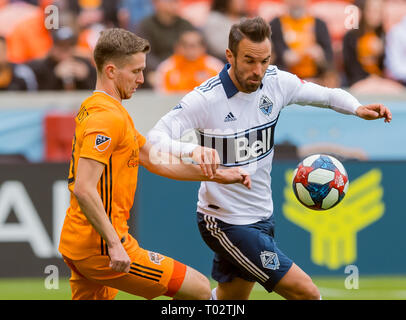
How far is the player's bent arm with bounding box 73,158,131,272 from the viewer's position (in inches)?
197

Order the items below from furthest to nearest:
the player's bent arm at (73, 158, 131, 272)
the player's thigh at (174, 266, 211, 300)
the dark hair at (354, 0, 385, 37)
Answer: the dark hair at (354, 0, 385, 37), the player's thigh at (174, 266, 211, 300), the player's bent arm at (73, 158, 131, 272)

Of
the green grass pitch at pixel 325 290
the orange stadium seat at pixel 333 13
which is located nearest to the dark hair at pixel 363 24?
the orange stadium seat at pixel 333 13

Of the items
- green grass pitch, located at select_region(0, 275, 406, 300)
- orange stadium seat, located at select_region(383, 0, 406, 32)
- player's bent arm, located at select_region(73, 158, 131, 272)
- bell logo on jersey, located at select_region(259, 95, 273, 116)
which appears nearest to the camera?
player's bent arm, located at select_region(73, 158, 131, 272)

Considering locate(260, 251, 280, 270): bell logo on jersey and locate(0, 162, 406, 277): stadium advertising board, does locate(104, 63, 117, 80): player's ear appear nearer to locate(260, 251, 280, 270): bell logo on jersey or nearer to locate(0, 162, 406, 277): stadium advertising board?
locate(260, 251, 280, 270): bell logo on jersey

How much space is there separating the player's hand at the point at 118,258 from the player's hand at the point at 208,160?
684 millimetres

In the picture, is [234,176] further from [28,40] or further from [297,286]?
[28,40]

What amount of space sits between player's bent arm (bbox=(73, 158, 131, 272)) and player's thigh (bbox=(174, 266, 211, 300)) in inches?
21.2

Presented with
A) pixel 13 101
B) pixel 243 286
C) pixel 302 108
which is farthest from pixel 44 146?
pixel 243 286

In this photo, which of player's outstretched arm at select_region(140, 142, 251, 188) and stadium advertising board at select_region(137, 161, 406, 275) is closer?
player's outstretched arm at select_region(140, 142, 251, 188)

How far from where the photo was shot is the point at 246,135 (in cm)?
607

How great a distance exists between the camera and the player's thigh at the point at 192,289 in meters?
5.49

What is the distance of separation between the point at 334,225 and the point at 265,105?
12.0ft

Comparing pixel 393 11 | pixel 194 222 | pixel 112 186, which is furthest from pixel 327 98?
pixel 393 11

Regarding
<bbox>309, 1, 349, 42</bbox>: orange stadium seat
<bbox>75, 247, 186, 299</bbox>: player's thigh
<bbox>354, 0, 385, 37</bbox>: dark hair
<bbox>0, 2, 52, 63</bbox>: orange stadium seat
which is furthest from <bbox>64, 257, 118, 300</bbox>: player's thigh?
<bbox>309, 1, 349, 42</bbox>: orange stadium seat
